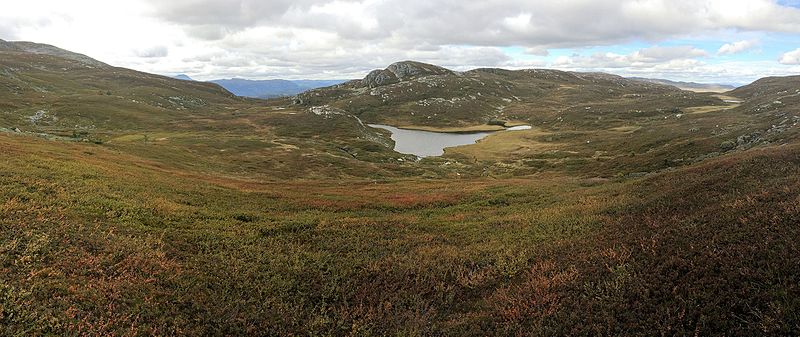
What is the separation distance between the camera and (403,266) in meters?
18.9

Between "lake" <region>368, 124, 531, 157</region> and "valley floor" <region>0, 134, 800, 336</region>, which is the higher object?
"valley floor" <region>0, 134, 800, 336</region>

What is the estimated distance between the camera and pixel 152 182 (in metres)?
34.7

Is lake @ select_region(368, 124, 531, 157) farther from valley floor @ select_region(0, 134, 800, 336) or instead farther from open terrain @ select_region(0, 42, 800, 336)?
valley floor @ select_region(0, 134, 800, 336)

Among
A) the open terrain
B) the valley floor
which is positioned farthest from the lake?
the valley floor

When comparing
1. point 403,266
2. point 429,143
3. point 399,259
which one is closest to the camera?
point 403,266

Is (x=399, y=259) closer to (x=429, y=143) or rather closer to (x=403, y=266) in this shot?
(x=403, y=266)

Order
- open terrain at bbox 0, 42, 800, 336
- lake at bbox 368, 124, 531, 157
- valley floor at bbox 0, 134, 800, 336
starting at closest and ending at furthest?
valley floor at bbox 0, 134, 800, 336
open terrain at bbox 0, 42, 800, 336
lake at bbox 368, 124, 531, 157

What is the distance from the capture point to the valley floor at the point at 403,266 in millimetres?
12445

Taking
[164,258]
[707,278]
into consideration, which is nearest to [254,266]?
[164,258]

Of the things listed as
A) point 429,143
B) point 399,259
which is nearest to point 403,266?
point 399,259

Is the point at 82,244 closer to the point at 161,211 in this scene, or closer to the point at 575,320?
the point at 161,211

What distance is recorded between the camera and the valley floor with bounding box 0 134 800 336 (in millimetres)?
12445

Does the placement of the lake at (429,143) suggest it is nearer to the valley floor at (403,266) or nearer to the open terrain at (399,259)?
the open terrain at (399,259)

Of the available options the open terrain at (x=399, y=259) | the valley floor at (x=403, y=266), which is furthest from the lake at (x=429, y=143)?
the valley floor at (x=403, y=266)
